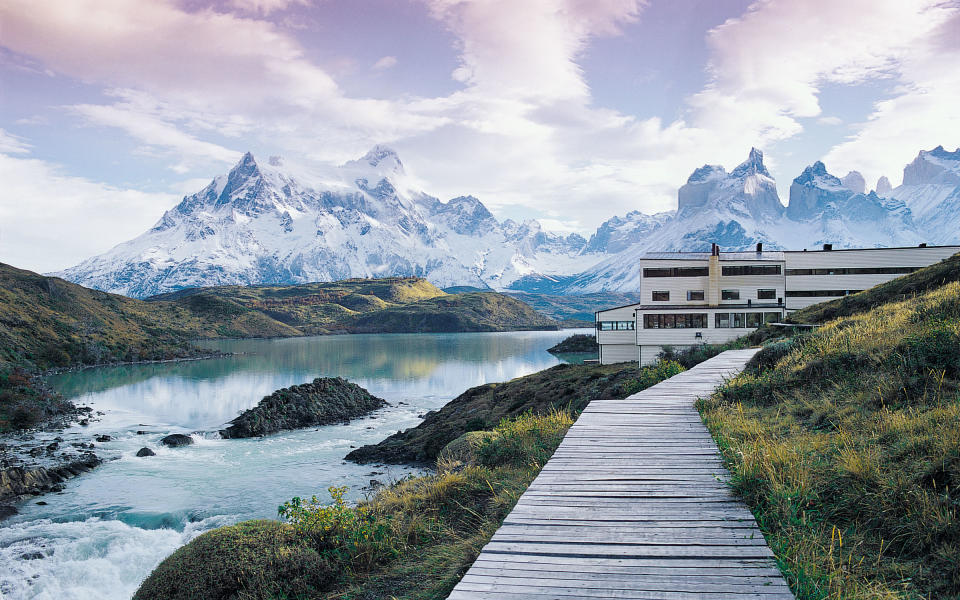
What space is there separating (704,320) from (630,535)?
176 ft

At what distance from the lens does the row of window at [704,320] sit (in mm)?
54594

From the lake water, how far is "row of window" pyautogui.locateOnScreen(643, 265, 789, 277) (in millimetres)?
26822

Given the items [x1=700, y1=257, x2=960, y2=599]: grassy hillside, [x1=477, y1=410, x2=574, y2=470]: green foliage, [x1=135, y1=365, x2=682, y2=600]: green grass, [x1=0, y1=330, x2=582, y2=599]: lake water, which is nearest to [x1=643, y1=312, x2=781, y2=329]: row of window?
[x1=0, y1=330, x2=582, y2=599]: lake water

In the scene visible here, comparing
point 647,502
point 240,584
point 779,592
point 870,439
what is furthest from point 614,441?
point 240,584

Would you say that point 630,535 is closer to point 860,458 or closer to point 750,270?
point 860,458

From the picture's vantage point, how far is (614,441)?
27.3ft

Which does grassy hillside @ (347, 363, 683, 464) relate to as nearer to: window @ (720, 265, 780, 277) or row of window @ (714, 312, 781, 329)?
row of window @ (714, 312, 781, 329)

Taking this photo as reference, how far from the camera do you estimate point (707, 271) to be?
6119 cm

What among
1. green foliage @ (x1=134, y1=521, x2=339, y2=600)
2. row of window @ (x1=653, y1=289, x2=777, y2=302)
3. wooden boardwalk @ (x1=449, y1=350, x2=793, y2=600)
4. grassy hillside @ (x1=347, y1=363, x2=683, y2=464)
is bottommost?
grassy hillside @ (x1=347, y1=363, x2=683, y2=464)

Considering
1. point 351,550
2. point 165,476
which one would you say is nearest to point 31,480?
point 165,476

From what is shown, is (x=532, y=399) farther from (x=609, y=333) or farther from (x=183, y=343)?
(x=183, y=343)

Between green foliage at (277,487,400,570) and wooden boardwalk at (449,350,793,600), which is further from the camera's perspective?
green foliage at (277,487,400,570)

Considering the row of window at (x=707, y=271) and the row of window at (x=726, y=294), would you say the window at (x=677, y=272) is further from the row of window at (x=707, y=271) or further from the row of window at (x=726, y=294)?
the row of window at (x=726, y=294)

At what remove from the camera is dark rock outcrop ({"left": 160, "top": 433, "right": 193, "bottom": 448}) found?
40312 mm
